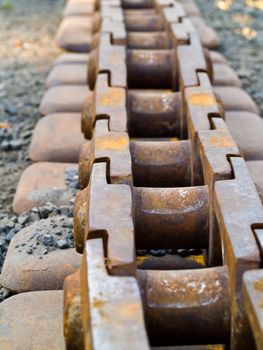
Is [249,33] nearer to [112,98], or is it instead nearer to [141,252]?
[112,98]

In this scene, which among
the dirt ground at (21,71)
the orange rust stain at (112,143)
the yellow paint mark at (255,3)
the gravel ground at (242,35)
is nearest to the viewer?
the orange rust stain at (112,143)

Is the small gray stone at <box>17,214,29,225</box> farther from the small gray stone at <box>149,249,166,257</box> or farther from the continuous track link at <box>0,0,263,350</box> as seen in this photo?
the small gray stone at <box>149,249,166,257</box>

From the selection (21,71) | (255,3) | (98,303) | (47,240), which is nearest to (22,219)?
(47,240)

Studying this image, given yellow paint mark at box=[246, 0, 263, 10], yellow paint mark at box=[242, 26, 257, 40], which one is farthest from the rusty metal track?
yellow paint mark at box=[246, 0, 263, 10]

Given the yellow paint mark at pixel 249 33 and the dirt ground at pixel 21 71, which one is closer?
the dirt ground at pixel 21 71

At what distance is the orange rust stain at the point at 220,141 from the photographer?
6.64 feet

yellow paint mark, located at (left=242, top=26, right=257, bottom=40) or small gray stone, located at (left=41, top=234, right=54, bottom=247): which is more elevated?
small gray stone, located at (left=41, top=234, right=54, bottom=247)

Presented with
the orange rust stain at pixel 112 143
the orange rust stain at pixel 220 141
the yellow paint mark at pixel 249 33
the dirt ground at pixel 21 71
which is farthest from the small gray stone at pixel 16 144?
the yellow paint mark at pixel 249 33

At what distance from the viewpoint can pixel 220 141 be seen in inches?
80.7

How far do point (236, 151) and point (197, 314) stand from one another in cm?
55

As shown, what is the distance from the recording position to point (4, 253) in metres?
2.30

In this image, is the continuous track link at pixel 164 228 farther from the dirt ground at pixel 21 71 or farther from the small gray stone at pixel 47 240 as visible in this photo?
the dirt ground at pixel 21 71

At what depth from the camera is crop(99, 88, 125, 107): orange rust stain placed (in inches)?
92.0

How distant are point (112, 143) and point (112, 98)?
375 mm
